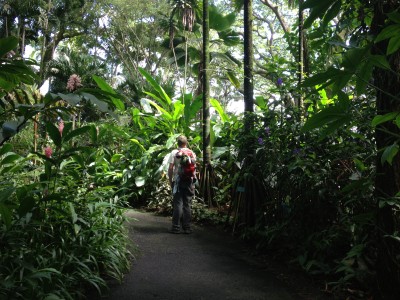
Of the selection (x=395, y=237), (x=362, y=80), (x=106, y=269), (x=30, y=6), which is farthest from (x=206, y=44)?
(x=30, y=6)

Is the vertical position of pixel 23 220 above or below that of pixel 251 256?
above

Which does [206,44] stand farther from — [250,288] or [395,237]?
[395,237]

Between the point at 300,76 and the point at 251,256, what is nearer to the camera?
the point at 251,256

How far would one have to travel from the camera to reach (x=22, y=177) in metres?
4.99

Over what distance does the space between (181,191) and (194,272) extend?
2.16 metres

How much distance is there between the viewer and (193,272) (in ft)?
14.0

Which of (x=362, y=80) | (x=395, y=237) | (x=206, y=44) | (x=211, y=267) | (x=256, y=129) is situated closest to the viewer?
(x=362, y=80)

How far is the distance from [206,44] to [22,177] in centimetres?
452

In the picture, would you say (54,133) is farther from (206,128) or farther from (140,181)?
(140,181)

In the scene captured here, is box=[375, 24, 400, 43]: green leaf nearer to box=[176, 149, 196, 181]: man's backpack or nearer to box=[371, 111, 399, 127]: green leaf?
box=[371, 111, 399, 127]: green leaf

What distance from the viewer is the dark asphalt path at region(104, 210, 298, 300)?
11.9 feet

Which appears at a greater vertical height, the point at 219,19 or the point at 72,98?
the point at 219,19

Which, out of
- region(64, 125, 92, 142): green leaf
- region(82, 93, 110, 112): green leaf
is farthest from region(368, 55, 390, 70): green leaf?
region(64, 125, 92, 142): green leaf

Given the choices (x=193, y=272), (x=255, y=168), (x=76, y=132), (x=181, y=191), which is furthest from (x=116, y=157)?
(x=76, y=132)
